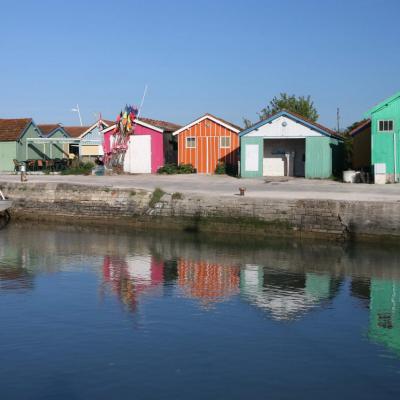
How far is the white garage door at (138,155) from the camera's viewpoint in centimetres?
3856

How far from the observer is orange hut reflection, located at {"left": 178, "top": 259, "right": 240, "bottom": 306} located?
52.1 feet

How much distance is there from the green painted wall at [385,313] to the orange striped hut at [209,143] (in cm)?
2005

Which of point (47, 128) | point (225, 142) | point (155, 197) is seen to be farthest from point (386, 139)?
point (47, 128)

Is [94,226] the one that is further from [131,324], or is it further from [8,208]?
[131,324]

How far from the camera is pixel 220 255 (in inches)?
843

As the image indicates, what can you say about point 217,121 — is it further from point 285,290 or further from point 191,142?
point 285,290

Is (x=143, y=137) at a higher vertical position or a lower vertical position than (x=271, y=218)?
higher

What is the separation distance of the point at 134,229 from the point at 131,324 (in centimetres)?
1396

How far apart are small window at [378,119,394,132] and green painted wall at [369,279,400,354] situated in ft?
47.0

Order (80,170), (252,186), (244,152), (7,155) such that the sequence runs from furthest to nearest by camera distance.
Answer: (7,155) < (80,170) < (244,152) < (252,186)

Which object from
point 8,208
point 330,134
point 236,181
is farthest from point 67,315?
point 330,134

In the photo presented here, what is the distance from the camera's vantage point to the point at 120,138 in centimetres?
3847

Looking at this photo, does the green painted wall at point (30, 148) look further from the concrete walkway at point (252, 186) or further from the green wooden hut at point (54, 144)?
the concrete walkway at point (252, 186)

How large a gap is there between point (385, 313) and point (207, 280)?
494 centimetres
